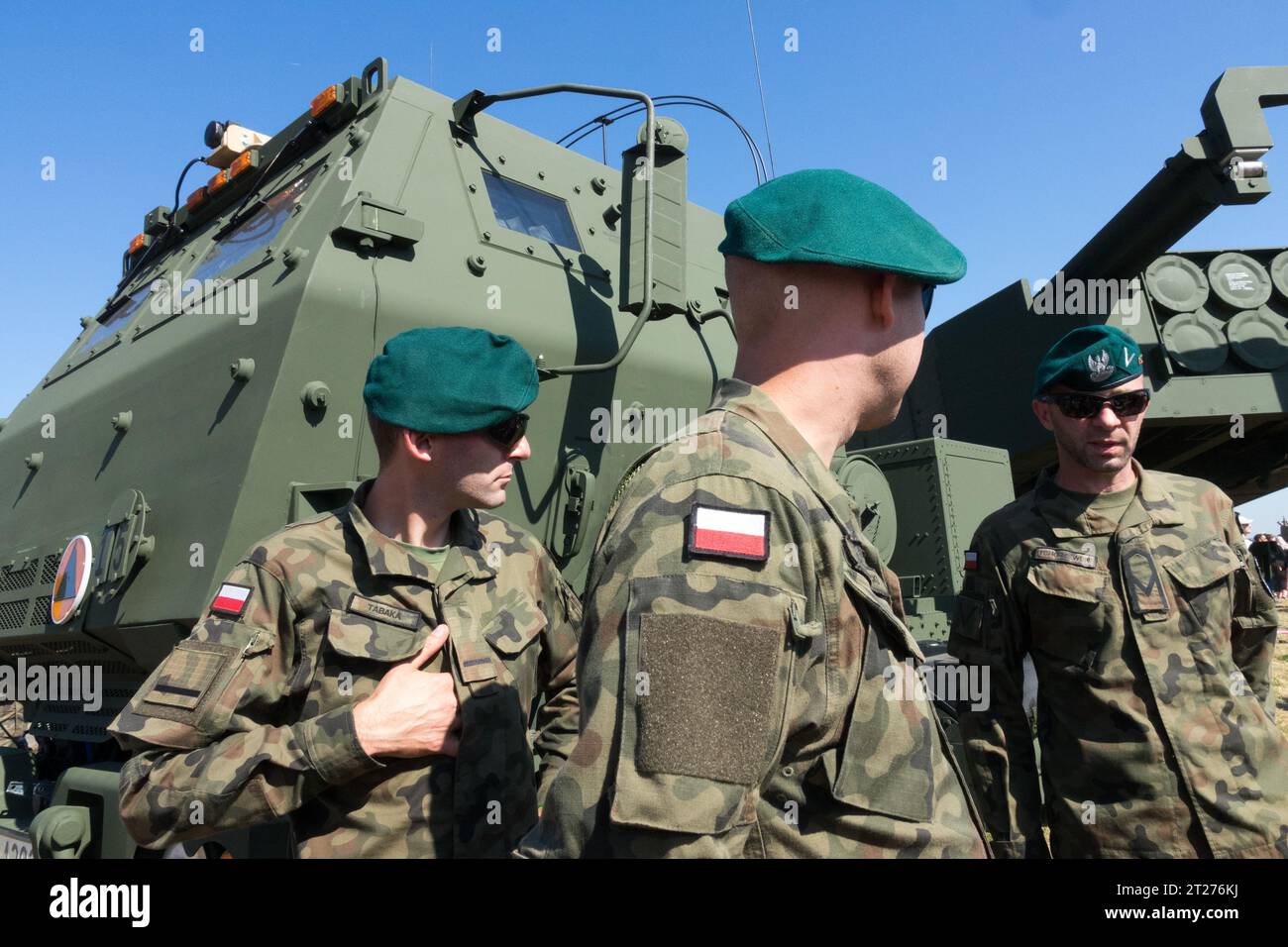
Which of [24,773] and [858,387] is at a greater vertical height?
[858,387]

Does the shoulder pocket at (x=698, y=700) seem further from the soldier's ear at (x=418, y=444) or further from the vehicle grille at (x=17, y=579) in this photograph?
the vehicle grille at (x=17, y=579)

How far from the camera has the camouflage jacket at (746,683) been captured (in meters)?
0.96

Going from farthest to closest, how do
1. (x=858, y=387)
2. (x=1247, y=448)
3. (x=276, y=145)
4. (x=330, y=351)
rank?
1. (x=1247, y=448)
2. (x=276, y=145)
3. (x=330, y=351)
4. (x=858, y=387)

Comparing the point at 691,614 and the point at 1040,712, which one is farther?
the point at 1040,712

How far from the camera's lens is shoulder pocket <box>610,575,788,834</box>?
947 mm

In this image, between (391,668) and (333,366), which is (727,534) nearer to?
(391,668)

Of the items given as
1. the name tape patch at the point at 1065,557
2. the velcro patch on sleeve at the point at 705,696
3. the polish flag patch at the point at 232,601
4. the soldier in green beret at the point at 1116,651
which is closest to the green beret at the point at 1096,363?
the soldier in green beret at the point at 1116,651

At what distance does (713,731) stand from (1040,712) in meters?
1.86

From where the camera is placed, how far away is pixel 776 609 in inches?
40.1

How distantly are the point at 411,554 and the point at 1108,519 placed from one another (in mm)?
1806

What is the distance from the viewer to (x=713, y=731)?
960mm

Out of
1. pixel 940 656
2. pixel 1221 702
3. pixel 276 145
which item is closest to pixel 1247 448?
pixel 940 656

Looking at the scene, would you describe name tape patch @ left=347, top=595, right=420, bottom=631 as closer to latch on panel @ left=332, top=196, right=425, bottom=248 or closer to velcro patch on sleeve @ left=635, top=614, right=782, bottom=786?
velcro patch on sleeve @ left=635, top=614, right=782, bottom=786
